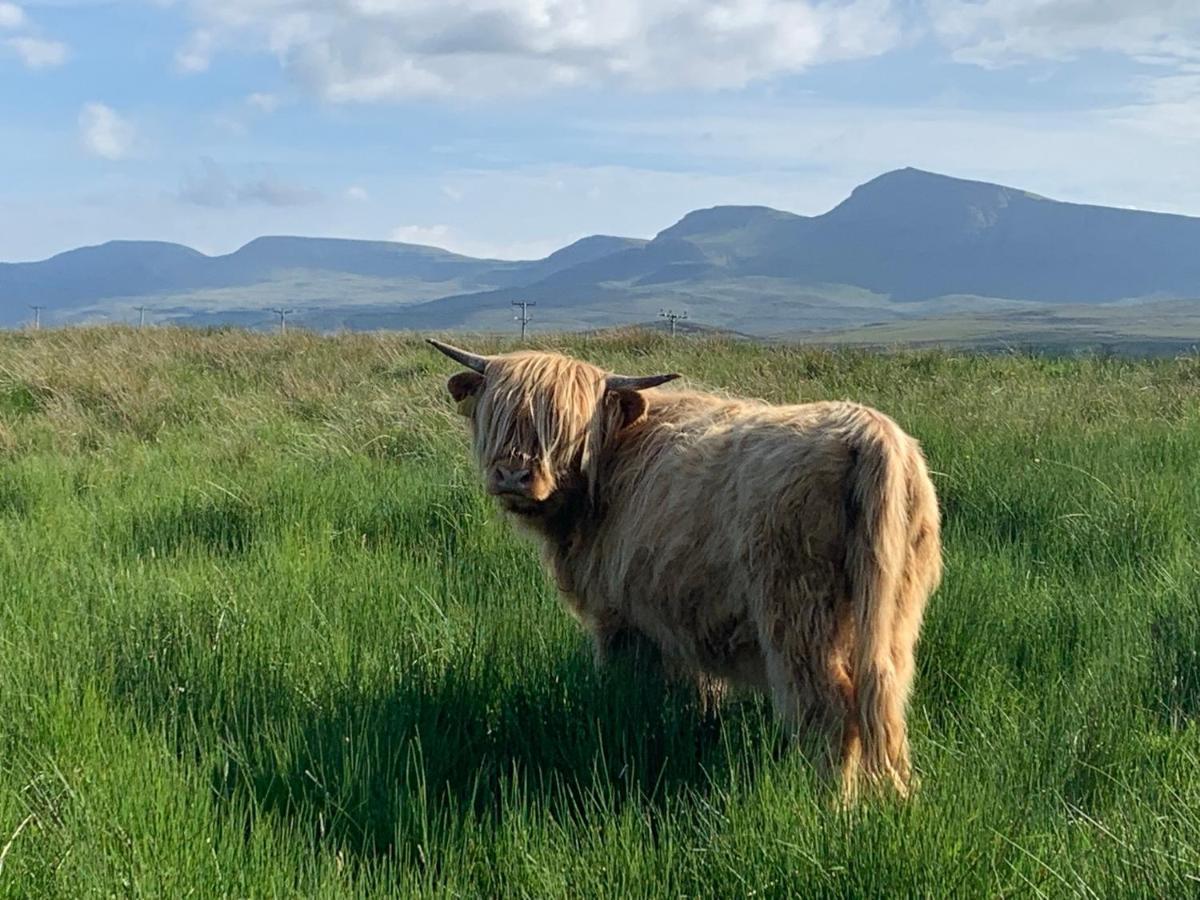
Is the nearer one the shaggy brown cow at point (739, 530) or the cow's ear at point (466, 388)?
the shaggy brown cow at point (739, 530)

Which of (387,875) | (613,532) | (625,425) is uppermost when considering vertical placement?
(625,425)

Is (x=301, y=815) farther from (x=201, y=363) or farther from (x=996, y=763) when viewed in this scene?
(x=201, y=363)

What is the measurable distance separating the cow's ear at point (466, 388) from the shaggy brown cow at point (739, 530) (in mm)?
120

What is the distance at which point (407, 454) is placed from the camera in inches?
299

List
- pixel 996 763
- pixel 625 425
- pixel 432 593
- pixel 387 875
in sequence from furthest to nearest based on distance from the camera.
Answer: pixel 432 593 → pixel 625 425 → pixel 996 763 → pixel 387 875

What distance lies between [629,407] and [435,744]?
1.40 metres

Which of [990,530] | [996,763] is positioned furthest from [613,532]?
[990,530]

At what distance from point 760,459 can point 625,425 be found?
1.02 meters

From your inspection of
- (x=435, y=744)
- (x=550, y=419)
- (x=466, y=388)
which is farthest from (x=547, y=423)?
(x=435, y=744)

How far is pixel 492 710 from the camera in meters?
3.45

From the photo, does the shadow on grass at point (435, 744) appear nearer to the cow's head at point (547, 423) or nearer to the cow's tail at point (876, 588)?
the cow's tail at point (876, 588)

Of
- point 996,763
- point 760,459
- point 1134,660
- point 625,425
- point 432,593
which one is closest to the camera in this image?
point 996,763

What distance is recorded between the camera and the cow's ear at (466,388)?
171 inches

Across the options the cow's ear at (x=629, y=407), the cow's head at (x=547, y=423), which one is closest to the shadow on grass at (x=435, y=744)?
the cow's head at (x=547, y=423)
